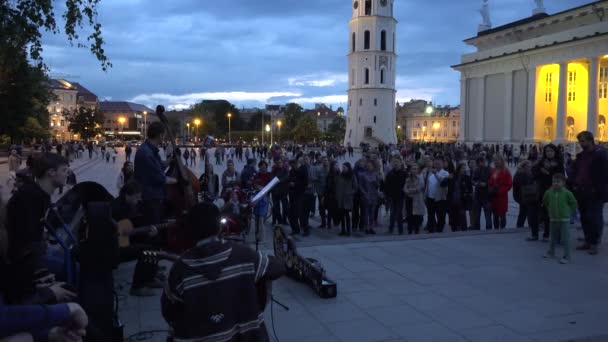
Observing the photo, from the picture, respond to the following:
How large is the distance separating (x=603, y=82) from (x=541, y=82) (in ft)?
17.4

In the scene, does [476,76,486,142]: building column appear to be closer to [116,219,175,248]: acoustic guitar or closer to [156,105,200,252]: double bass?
[156,105,200,252]: double bass

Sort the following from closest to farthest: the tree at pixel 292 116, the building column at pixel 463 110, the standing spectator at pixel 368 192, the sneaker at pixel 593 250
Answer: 1. the sneaker at pixel 593 250
2. the standing spectator at pixel 368 192
3. the building column at pixel 463 110
4. the tree at pixel 292 116

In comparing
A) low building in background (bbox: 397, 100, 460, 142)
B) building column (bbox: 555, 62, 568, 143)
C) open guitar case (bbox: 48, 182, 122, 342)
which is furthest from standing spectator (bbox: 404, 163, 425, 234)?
low building in background (bbox: 397, 100, 460, 142)

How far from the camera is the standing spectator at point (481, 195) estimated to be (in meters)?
12.4

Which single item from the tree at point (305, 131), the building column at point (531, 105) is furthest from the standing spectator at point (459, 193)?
the tree at point (305, 131)

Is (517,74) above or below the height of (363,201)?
above

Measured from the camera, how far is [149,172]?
6434mm

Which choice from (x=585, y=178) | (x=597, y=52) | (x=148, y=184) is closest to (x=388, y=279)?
→ (x=148, y=184)

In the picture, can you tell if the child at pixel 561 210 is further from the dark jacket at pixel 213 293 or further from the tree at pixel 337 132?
the tree at pixel 337 132

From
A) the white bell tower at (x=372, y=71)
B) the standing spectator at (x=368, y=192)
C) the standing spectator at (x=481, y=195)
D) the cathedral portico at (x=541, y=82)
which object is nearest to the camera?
the standing spectator at (x=481, y=195)

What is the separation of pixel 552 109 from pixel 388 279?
4882cm

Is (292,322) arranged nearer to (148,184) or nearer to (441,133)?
(148,184)

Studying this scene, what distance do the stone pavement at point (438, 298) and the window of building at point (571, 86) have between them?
1798 inches

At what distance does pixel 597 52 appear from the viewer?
Answer: 43031mm
